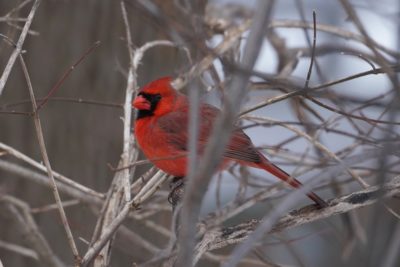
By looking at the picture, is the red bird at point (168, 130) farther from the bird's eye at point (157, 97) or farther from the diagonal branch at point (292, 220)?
the diagonal branch at point (292, 220)

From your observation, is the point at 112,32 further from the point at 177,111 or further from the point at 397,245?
the point at 397,245

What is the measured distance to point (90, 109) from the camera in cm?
432

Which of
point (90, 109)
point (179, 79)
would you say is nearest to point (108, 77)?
point (90, 109)

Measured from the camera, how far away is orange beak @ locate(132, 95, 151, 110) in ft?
10.0

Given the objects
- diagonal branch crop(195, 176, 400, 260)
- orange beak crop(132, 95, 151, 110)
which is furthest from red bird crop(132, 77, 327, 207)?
diagonal branch crop(195, 176, 400, 260)

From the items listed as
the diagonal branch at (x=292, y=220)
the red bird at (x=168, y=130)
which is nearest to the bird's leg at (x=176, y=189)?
the red bird at (x=168, y=130)

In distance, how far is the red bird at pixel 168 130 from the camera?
3.00 meters

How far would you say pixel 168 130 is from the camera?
312 cm

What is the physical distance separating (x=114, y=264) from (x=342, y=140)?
342cm

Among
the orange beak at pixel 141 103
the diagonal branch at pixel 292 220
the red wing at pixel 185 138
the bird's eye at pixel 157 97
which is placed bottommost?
the diagonal branch at pixel 292 220

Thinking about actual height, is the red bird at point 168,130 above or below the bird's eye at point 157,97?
below

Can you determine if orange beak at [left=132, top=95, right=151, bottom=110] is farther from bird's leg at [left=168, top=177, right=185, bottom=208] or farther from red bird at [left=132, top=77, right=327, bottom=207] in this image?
bird's leg at [left=168, top=177, right=185, bottom=208]

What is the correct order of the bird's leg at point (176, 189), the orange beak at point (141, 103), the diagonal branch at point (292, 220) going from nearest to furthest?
the diagonal branch at point (292, 220), the bird's leg at point (176, 189), the orange beak at point (141, 103)

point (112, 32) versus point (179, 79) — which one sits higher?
point (112, 32)
